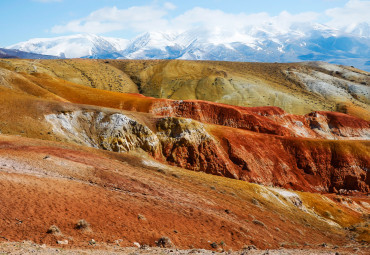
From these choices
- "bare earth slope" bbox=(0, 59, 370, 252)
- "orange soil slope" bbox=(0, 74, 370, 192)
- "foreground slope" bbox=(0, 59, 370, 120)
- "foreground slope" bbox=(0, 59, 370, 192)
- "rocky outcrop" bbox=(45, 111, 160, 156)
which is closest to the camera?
"bare earth slope" bbox=(0, 59, 370, 252)

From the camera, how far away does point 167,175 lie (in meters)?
37.8

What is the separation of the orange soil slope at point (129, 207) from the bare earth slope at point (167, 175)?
116mm

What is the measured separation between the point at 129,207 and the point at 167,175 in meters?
15.4

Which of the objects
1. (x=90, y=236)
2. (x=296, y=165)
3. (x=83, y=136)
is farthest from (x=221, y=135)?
(x=90, y=236)

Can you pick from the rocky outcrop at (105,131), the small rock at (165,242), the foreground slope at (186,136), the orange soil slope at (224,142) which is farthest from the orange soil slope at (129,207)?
Result: the orange soil slope at (224,142)

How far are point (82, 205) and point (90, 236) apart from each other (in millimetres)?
3888

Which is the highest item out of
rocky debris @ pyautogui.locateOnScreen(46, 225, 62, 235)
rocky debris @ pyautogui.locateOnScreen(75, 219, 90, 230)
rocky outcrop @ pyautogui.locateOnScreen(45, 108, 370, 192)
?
rocky debris @ pyautogui.locateOnScreen(46, 225, 62, 235)

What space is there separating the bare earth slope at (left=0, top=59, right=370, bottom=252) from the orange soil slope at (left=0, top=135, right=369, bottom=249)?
0.38ft

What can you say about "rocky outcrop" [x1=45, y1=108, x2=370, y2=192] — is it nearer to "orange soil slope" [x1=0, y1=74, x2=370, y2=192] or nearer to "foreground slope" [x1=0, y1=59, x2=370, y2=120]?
"orange soil slope" [x1=0, y1=74, x2=370, y2=192]

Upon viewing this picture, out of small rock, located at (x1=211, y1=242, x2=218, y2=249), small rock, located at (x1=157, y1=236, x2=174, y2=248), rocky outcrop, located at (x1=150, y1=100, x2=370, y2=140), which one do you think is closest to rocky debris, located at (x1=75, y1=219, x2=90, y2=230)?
small rock, located at (x1=157, y1=236, x2=174, y2=248)

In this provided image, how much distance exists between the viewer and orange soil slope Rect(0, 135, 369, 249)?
17797mm

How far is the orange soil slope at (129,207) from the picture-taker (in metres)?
17.8

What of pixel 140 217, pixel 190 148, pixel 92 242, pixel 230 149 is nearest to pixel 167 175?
pixel 140 217

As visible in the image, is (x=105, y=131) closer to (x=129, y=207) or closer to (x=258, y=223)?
(x=129, y=207)
